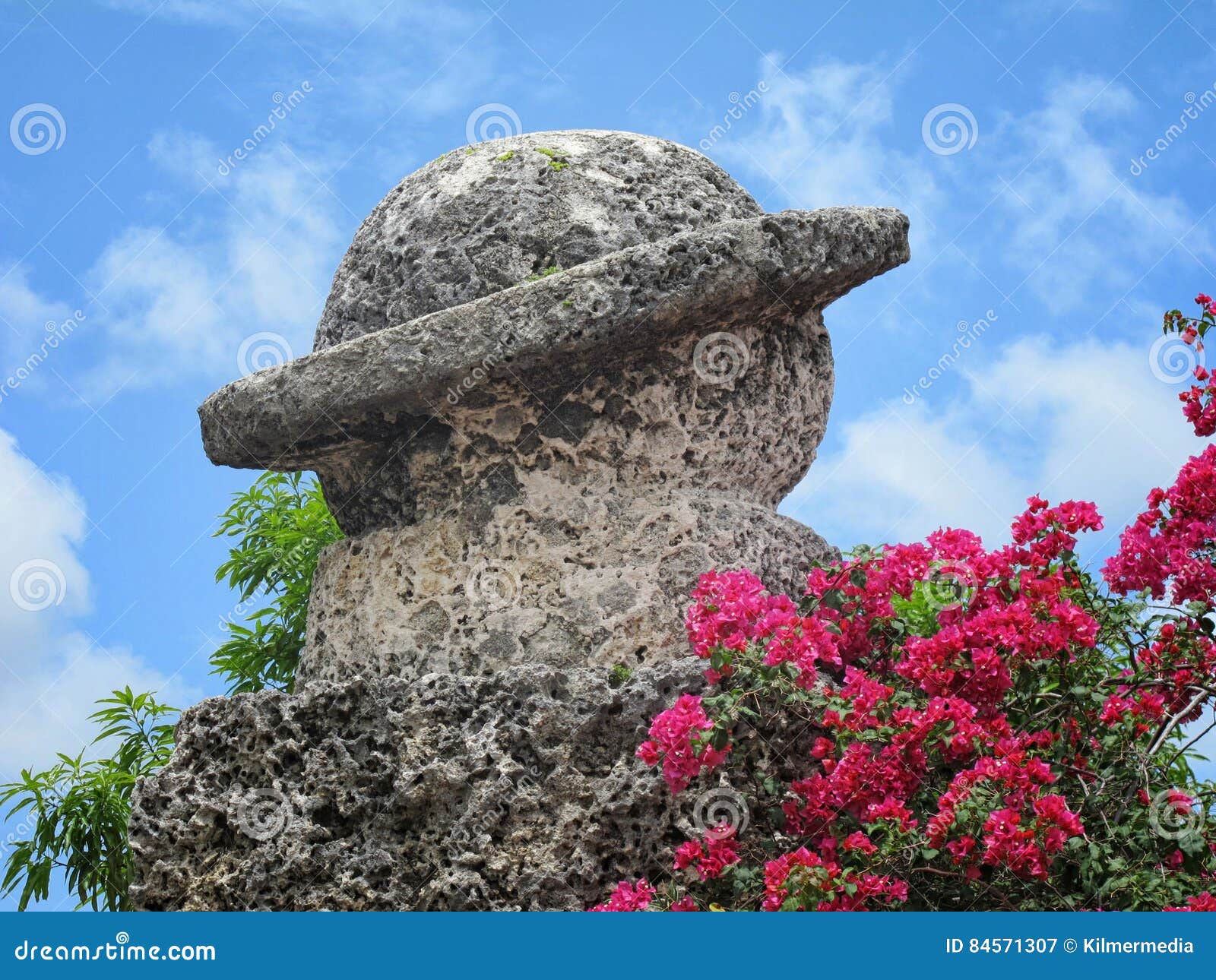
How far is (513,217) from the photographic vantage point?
4.75m

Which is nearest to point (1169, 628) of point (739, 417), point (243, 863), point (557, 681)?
point (739, 417)

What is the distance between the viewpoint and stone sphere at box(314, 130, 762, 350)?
4691 millimetres

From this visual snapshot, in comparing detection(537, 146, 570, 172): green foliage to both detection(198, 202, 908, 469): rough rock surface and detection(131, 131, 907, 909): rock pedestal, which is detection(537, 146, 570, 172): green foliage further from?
detection(198, 202, 908, 469): rough rock surface

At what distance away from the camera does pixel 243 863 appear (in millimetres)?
4168

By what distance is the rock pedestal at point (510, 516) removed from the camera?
394 centimetres

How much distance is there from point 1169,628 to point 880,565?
0.90 meters

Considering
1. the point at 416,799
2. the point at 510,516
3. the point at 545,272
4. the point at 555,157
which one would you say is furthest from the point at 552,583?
the point at 555,157

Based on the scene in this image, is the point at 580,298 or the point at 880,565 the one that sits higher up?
the point at 580,298

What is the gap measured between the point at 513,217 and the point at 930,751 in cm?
229

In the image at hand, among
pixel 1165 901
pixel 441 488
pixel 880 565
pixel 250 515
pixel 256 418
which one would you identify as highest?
pixel 250 515

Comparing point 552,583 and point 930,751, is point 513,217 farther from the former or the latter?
point 930,751

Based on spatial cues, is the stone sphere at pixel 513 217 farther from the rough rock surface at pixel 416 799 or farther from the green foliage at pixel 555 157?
the rough rock surface at pixel 416 799

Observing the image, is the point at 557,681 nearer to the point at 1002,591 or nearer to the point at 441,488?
the point at 441,488

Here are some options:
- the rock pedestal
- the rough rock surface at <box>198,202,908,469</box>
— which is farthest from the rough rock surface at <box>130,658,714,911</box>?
the rough rock surface at <box>198,202,908,469</box>
